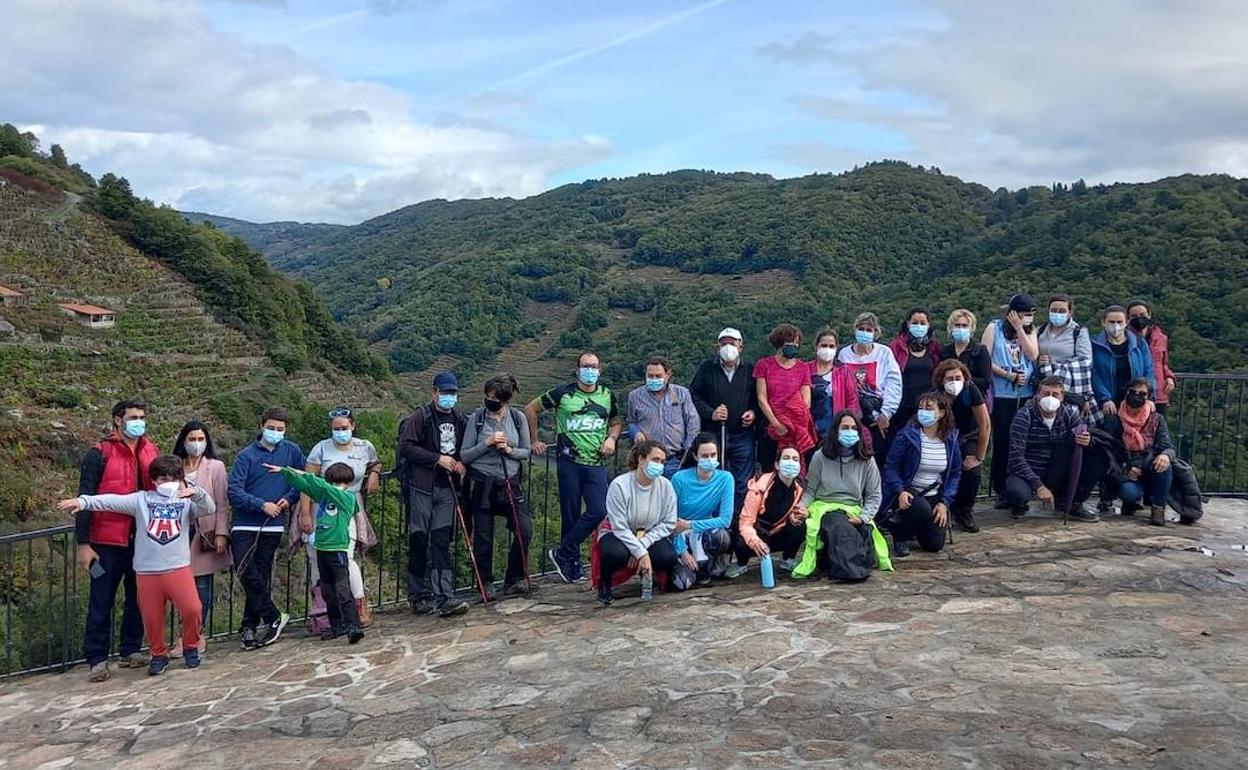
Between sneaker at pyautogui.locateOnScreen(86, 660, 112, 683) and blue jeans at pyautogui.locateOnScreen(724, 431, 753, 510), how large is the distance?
4121 mm

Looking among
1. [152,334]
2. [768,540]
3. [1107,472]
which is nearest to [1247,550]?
[1107,472]

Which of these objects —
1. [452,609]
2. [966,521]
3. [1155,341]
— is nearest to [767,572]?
[966,521]

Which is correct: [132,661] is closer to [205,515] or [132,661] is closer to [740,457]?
[205,515]

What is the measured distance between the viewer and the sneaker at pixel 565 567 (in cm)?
664

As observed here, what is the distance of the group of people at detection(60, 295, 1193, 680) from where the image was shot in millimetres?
5527

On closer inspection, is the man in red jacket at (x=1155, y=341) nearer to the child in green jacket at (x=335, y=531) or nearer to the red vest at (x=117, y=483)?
the child in green jacket at (x=335, y=531)

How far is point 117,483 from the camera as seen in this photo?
17.8 feet

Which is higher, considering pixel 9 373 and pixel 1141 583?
pixel 9 373

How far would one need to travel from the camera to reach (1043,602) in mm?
5254

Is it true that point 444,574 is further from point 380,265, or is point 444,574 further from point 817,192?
point 380,265

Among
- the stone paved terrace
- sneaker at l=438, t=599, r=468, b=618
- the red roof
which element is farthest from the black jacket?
Result: the red roof

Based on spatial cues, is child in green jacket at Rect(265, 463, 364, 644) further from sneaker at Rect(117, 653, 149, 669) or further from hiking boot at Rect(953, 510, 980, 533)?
hiking boot at Rect(953, 510, 980, 533)

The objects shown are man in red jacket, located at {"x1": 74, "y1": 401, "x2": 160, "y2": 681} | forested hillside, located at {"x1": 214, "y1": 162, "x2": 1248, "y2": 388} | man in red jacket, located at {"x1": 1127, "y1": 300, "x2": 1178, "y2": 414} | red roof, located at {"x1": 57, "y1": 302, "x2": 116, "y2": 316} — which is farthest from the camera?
red roof, located at {"x1": 57, "y1": 302, "x2": 116, "y2": 316}

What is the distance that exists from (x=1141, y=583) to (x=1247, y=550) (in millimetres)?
1354
